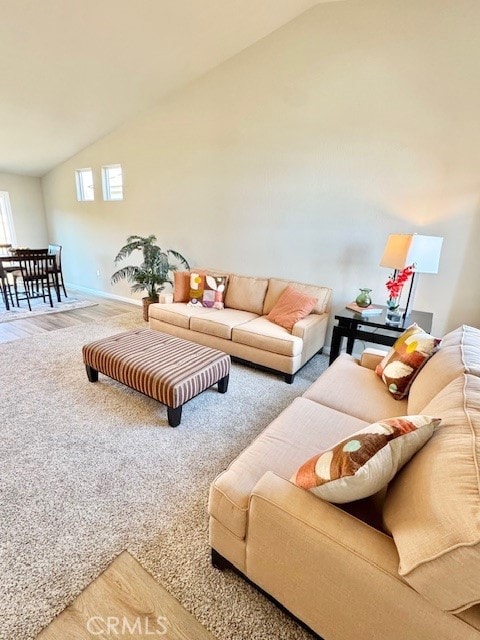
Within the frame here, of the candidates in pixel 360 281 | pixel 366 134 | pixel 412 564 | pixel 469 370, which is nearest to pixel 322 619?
pixel 412 564

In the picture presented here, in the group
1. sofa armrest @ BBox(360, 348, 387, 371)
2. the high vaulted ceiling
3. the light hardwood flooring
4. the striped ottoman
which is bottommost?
the light hardwood flooring

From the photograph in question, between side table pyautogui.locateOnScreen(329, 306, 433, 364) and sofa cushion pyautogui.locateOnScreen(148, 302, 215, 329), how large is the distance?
1481 mm

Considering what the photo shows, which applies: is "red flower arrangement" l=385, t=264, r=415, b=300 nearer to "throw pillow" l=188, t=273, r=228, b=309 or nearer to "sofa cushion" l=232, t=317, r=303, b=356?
"sofa cushion" l=232, t=317, r=303, b=356

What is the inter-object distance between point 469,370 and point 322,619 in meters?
1.12

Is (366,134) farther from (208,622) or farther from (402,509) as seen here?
(208,622)

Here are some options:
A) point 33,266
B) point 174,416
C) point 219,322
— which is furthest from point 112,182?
point 174,416

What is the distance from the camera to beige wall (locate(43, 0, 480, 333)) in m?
2.62

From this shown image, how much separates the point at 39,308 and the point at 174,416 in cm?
414

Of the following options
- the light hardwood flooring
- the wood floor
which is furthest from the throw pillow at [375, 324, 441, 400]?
the wood floor

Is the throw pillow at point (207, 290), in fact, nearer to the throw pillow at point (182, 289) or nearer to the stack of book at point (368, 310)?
the throw pillow at point (182, 289)

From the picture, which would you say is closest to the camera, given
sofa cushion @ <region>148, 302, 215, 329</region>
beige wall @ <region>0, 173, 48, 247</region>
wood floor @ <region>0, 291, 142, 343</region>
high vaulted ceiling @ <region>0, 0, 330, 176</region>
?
high vaulted ceiling @ <region>0, 0, 330, 176</region>

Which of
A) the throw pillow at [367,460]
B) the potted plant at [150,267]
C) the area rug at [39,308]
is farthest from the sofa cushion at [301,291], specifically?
the area rug at [39,308]

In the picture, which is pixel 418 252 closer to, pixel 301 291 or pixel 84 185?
pixel 301 291

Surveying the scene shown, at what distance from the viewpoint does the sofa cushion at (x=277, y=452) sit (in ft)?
3.64
